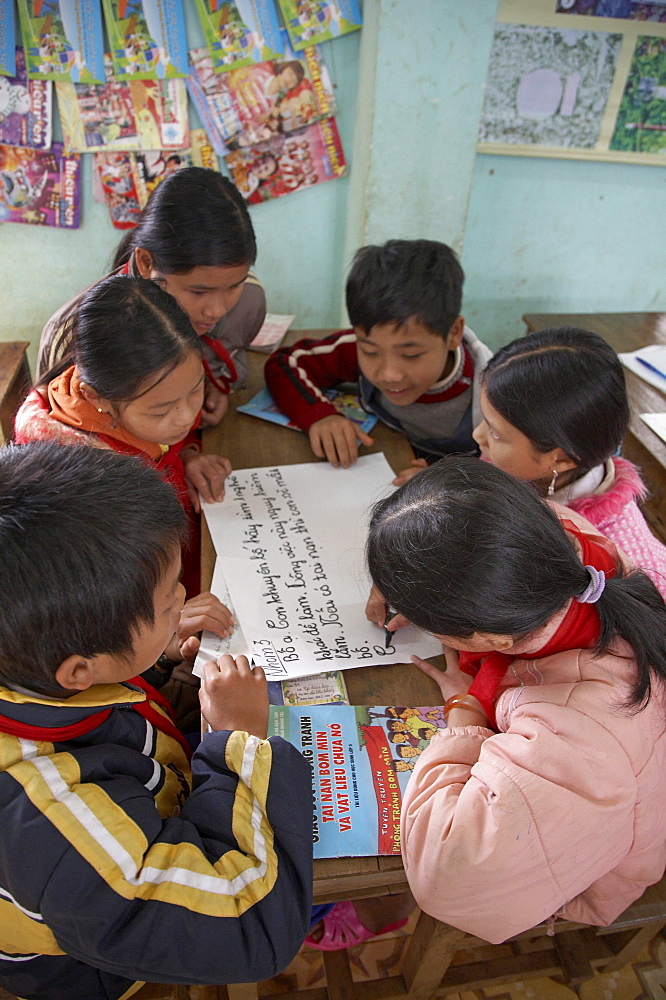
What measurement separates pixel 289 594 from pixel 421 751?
0.30 m

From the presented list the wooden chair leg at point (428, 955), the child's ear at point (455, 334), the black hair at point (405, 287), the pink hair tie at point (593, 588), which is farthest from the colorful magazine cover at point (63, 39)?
the wooden chair leg at point (428, 955)

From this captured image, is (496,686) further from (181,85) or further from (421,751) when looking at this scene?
(181,85)

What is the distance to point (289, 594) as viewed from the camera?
1.00 metres

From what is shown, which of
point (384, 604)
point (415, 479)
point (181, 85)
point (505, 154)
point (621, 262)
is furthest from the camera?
point (621, 262)

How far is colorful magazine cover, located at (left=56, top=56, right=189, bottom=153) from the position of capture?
183cm

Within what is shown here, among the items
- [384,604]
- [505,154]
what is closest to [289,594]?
[384,604]

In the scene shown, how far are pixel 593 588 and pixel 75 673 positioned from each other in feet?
1.76

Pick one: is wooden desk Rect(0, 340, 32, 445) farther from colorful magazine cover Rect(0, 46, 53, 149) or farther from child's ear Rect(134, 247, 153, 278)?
colorful magazine cover Rect(0, 46, 53, 149)

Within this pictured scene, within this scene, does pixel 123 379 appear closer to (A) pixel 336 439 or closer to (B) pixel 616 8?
(A) pixel 336 439

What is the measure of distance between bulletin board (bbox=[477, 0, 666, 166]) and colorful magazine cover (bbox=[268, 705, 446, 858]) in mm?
1857

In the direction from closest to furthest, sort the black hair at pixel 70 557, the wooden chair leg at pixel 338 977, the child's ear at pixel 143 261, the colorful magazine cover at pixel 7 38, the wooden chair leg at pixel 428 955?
the black hair at pixel 70 557 < the wooden chair leg at pixel 428 955 < the wooden chair leg at pixel 338 977 < the child's ear at pixel 143 261 < the colorful magazine cover at pixel 7 38

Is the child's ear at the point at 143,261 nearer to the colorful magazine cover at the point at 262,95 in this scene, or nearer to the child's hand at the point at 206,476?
the child's hand at the point at 206,476

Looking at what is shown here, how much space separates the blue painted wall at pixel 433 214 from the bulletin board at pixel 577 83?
7 centimetres

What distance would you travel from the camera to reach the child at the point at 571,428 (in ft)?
3.32
